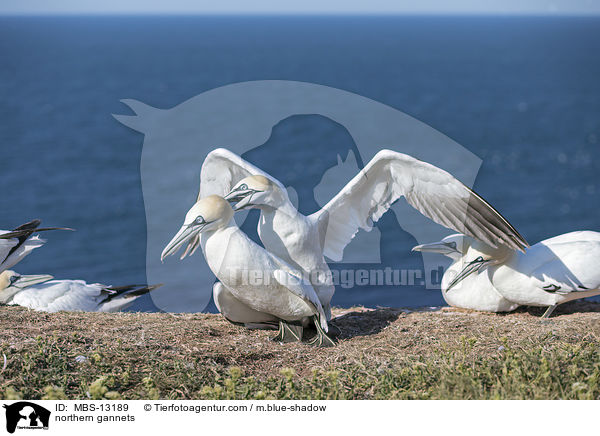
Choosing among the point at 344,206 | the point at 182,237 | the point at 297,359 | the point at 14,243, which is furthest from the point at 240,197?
the point at 14,243

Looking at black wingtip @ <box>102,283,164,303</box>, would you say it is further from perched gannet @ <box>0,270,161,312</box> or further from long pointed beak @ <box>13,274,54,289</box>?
long pointed beak @ <box>13,274,54,289</box>

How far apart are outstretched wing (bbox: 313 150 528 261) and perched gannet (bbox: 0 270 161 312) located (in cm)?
339

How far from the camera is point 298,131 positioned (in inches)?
1480

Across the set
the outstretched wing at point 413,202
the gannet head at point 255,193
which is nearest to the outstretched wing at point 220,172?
the gannet head at point 255,193

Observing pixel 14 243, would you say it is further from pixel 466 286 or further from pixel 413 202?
pixel 466 286

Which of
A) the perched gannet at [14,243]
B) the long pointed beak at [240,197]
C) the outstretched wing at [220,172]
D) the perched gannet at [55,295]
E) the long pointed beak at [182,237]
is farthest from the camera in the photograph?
the perched gannet at [55,295]

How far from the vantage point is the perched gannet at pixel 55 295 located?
8391 mm

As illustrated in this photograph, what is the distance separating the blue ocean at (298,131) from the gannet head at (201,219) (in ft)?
25.4

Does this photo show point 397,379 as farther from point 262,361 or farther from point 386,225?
A: point 386,225

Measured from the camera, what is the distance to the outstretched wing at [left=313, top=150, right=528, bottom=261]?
6.45 metres

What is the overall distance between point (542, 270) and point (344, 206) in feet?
6.77

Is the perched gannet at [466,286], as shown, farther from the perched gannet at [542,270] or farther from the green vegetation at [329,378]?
the green vegetation at [329,378]

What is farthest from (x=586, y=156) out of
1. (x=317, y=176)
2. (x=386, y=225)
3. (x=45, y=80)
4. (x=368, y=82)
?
(x=45, y=80)

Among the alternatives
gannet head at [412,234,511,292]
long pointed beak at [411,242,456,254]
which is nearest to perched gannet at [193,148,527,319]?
gannet head at [412,234,511,292]
